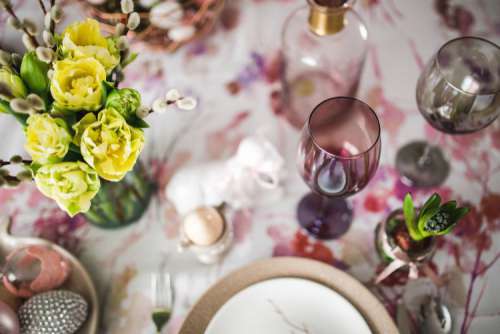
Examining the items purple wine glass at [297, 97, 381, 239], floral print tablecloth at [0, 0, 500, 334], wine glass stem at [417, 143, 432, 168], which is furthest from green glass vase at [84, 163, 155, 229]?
wine glass stem at [417, 143, 432, 168]

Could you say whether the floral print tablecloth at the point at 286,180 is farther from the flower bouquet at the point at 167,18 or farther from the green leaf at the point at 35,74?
the green leaf at the point at 35,74

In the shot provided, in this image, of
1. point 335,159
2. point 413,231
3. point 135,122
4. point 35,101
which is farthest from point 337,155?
point 35,101

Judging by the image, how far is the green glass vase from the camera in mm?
737

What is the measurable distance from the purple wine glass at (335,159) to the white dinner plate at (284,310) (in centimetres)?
13

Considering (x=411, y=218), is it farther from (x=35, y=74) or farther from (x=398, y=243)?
(x=35, y=74)

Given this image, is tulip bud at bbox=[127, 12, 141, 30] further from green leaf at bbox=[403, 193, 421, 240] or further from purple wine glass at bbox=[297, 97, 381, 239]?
green leaf at bbox=[403, 193, 421, 240]

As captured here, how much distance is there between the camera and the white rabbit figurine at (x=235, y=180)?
81cm

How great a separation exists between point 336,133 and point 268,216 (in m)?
0.18

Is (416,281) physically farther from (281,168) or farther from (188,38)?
(188,38)

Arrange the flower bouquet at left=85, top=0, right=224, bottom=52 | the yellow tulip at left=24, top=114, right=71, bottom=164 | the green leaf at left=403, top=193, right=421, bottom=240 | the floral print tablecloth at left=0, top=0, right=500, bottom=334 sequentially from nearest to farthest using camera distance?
the yellow tulip at left=24, top=114, right=71, bottom=164
the green leaf at left=403, top=193, right=421, bottom=240
the floral print tablecloth at left=0, top=0, right=500, bottom=334
the flower bouquet at left=85, top=0, right=224, bottom=52

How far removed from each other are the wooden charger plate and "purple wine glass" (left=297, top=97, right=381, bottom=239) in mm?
105

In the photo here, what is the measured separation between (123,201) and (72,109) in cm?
24

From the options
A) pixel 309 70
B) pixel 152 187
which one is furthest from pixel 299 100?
pixel 152 187

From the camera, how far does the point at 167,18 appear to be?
0.89 meters
